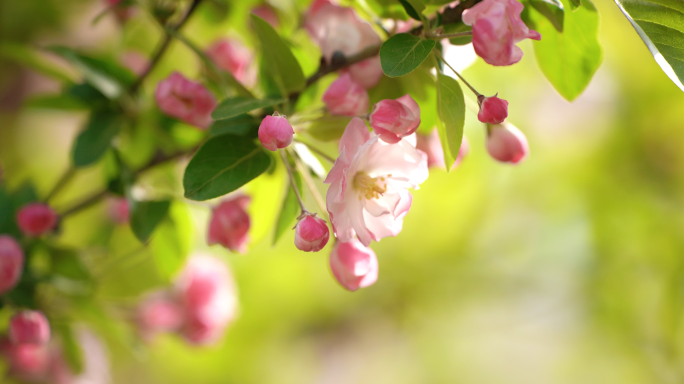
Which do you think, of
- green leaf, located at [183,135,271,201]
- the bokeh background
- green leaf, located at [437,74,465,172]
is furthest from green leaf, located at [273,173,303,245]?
the bokeh background

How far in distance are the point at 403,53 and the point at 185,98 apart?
1.02 ft

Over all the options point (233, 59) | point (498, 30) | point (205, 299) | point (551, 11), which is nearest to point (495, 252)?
point (205, 299)

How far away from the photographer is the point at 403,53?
44 cm

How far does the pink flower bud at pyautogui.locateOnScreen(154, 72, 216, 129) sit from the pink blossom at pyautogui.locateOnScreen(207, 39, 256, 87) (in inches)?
7.6

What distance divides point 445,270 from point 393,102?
1.71 m

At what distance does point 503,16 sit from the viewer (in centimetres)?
40

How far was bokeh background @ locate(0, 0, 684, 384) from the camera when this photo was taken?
1520mm

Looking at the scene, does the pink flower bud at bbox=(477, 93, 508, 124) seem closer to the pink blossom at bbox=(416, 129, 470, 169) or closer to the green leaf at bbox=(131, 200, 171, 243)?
the pink blossom at bbox=(416, 129, 470, 169)

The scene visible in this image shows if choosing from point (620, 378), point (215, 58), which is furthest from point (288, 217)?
point (620, 378)

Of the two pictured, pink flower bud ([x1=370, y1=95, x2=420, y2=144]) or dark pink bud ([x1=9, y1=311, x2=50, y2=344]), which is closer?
pink flower bud ([x1=370, y1=95, x2=420, y2=144])

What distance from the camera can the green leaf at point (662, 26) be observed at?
0.42 meters

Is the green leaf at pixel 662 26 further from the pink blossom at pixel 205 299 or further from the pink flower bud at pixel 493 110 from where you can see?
the pink blossom at pixel 205 299

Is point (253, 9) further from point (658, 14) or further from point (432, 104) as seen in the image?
point (658, 14)

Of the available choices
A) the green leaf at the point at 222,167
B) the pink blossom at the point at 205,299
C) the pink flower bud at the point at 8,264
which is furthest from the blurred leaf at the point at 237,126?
the pink blossom at the point at 205,299
